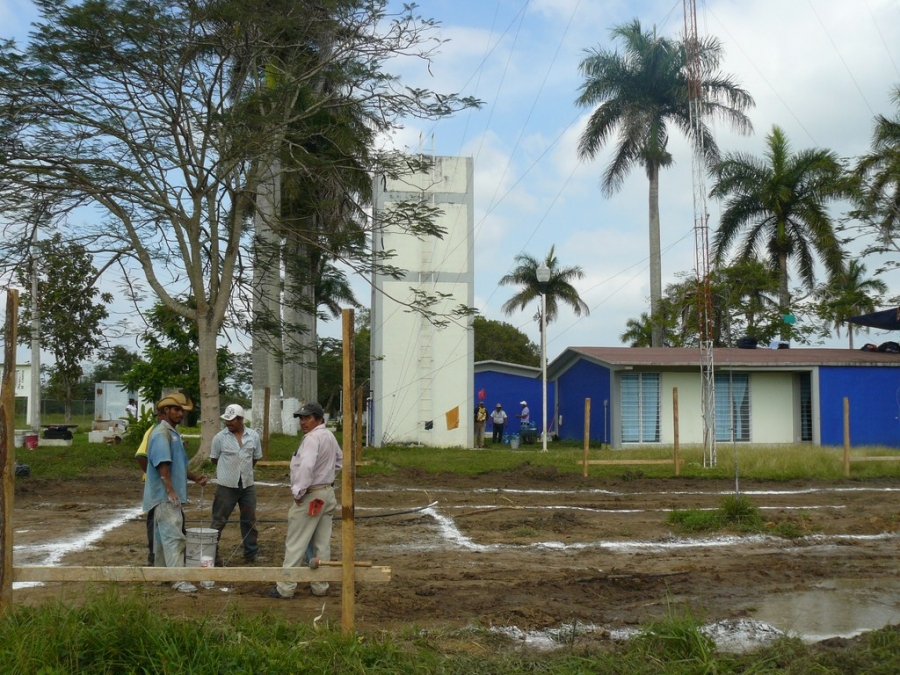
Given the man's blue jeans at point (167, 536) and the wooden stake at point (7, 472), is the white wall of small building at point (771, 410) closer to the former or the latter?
the man's blue jeans at point (167, 536)

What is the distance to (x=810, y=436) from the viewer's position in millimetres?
29453

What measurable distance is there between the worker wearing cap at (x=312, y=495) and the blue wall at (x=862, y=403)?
23.8 m

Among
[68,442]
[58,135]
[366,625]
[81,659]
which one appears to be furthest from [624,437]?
[81,659]

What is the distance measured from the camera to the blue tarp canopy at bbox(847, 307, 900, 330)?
3209 centimetres

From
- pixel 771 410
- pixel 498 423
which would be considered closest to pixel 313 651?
pixel 771 410

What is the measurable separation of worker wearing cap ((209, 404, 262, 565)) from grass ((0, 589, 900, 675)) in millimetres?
3098

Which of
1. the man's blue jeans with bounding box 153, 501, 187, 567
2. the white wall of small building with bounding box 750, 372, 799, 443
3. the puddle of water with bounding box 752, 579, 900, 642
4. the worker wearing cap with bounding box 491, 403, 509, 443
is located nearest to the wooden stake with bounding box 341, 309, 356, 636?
the man's blue jeans with bounding box 153, 501, 187, 567

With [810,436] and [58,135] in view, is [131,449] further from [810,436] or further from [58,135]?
[810,436]

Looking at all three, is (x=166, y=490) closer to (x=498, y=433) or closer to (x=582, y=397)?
(x=582, y=397)

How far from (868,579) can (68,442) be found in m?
23.1

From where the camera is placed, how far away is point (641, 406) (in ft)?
95.0

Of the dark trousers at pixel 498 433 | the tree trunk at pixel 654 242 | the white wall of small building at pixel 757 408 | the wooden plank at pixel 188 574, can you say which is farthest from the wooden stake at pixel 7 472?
the tree trunk at pixel 654 242

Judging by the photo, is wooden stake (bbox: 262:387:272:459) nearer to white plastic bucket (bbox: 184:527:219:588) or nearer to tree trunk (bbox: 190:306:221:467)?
tree trunk (bbox: 190:306:221:467)

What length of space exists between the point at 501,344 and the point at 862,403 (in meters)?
41.5
